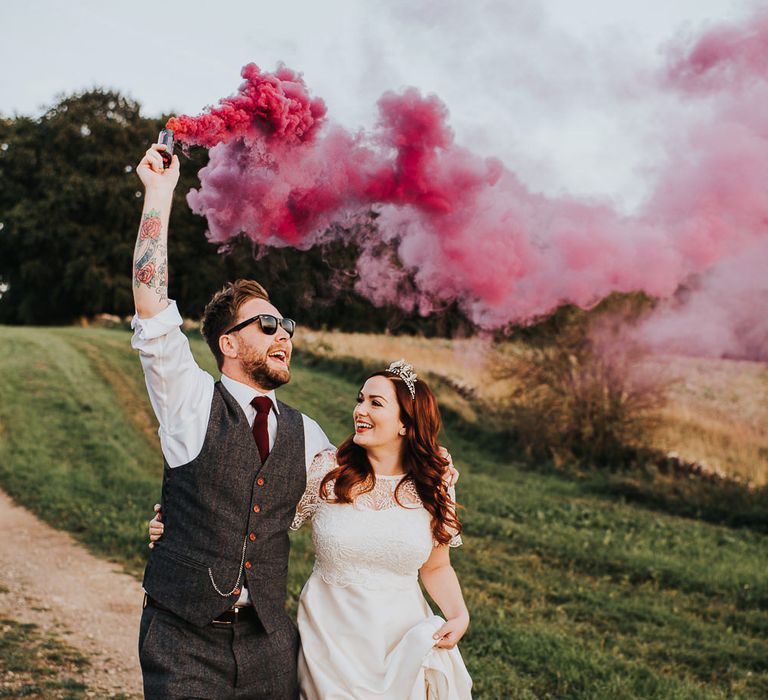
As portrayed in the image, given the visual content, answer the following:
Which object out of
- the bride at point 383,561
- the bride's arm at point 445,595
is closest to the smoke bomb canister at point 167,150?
the bride at point 383,561

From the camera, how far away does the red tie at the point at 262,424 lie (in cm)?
308

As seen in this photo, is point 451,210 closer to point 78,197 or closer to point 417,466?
point 417,466

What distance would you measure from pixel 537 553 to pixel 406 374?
659 cm

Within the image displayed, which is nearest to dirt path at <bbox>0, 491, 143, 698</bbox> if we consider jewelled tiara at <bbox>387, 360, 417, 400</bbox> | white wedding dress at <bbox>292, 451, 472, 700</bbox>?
white wedding dress at <bbox>292, 451, 472, 700</bbox>

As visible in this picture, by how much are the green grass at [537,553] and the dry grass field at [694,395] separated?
1430 millimetres

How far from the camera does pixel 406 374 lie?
3.76m

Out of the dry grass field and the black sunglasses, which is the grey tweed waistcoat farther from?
the dry grass field

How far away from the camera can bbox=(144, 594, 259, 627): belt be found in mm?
2914

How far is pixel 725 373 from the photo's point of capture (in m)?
17.0

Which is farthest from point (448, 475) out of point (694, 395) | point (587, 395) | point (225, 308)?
point (694, 395)

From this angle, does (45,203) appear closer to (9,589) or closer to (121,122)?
(121,122)

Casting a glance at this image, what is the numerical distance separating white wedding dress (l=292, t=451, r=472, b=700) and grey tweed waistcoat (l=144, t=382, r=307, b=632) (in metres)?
0.30

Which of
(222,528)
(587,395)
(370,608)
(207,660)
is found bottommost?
(207,660)

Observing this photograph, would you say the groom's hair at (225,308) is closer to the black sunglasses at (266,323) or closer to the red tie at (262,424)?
the black sunglasses at (266,323)
